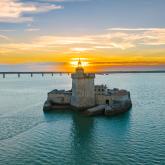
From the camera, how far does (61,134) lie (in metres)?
35.0

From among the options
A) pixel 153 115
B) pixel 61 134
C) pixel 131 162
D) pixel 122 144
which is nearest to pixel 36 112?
pixel 61 134

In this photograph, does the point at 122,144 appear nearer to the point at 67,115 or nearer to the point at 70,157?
the point at 70,157

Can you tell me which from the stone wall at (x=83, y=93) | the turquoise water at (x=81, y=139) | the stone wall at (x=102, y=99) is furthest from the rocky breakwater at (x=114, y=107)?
the stone wall at (x=83, y=93)

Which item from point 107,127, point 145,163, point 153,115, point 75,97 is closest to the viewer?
point 145,163

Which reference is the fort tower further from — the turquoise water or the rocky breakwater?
the turquoise water

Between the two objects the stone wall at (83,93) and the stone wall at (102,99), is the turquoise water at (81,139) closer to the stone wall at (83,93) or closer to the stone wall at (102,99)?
the stone wall at (83,93)

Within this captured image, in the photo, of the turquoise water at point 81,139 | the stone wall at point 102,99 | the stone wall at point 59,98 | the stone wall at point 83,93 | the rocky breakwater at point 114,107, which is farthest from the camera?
the stone wall at point 59,98

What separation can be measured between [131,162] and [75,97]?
25.8 meters

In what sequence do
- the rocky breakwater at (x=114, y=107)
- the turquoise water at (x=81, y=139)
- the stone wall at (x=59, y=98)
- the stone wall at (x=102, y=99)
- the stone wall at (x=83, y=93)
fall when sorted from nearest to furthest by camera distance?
1. the turquoise water at (x=81, y=139)
2. the rocky breakwater at (x=114, y=107)
3. the stone wall at (x=83, y=93)
4. the stone wall at (x=102, y=99)
5. the stone wall at (x=59, y=98)

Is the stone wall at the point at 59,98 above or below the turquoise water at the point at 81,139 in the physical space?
above

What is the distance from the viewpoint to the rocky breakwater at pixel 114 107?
150 ft

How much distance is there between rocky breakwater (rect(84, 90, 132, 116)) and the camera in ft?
150

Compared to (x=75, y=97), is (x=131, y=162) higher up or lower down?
lower down

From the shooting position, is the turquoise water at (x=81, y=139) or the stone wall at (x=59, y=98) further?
the stone wall at (x=59, y=98)
